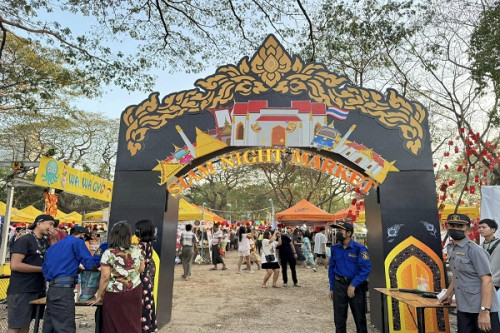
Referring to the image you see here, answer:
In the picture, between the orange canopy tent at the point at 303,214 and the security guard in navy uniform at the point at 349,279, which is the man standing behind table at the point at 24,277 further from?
the orange canopy tent at the point at 303,214

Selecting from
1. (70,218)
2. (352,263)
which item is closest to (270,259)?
(352,263)

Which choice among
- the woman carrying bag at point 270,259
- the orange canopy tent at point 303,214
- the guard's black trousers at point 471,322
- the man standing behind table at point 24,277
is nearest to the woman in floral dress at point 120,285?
the man standing behind table at point 24,277

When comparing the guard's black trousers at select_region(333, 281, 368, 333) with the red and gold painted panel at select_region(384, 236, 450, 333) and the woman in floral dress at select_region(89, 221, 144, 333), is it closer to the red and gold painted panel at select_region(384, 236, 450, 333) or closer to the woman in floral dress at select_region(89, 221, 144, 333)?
the red and gold painted panel at select_region(384, 236, 450, 333)

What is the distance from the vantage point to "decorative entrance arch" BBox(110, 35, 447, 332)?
541 centimetres

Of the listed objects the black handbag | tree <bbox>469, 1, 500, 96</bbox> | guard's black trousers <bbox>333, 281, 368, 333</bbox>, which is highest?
tree <bbox>469, 1, 500, 96</bbox>

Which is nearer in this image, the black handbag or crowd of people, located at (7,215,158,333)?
crowd of people, located at (7,215,158,333)

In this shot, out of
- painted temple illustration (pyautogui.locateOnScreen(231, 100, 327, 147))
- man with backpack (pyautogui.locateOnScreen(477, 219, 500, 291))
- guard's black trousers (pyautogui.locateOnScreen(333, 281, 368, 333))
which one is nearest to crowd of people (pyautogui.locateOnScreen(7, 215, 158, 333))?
guard's black trousers (pyautogui.locateOnScreen(333, 281, 368, 333))

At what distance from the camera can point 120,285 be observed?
140 inches

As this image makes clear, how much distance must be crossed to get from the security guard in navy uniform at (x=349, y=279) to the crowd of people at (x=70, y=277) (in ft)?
8.21

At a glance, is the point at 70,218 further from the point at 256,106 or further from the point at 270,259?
the point at 256,106

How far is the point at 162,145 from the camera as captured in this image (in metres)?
5.79

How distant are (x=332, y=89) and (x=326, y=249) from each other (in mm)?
9204

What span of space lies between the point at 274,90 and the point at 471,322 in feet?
13.3

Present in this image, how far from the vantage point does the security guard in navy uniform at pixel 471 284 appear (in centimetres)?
328
